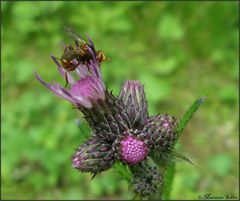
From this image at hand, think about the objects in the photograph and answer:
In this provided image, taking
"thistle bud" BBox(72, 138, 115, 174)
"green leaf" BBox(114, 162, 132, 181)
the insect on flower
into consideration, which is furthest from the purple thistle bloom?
the insect on flower

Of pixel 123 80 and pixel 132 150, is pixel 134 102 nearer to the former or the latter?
pixel 132 150

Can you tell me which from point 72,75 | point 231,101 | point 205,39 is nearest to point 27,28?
point 205,39

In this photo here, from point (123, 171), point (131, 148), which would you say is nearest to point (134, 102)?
point (131, 148)

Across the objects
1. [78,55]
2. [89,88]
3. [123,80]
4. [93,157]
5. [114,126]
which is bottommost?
[93,157]

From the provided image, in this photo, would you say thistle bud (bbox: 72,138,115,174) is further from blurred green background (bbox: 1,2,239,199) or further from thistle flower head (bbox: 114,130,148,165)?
blurred green background (bbox: 1,2,239,199)

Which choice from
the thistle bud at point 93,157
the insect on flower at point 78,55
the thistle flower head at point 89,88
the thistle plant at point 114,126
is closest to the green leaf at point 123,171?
the thistle plant at point 114,126

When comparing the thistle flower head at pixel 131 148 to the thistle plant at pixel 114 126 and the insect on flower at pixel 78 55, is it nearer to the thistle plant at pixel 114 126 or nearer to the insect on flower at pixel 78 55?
the thistle plant at pixel 114 126
